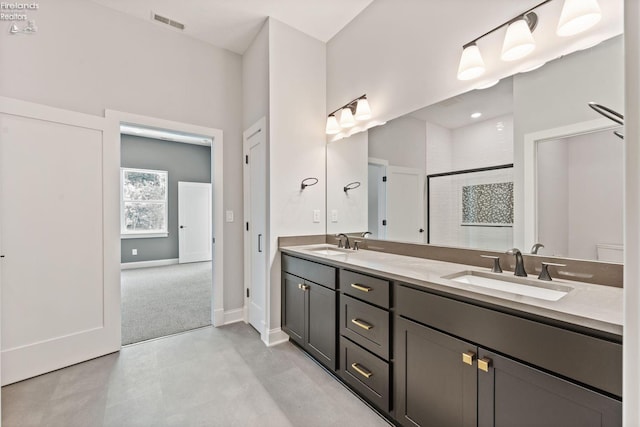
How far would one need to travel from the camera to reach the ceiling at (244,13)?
238 cm

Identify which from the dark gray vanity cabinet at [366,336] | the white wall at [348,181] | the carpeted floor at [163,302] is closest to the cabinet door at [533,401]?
the dark gray vanity cabinet at [366,336]

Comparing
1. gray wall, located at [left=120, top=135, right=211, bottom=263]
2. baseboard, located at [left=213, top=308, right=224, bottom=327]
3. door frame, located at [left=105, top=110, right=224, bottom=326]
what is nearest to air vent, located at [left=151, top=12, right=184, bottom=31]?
door frame, located at [left=105, top=110, right=224, bottom=326]

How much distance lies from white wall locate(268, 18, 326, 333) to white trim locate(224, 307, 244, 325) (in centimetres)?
73

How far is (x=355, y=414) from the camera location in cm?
164

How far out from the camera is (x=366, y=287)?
1.66 m

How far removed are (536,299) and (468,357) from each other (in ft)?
1.19

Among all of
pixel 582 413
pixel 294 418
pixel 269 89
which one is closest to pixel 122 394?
pixel 294 418

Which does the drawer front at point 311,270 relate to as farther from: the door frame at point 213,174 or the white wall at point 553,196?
the white wall at point 553,196

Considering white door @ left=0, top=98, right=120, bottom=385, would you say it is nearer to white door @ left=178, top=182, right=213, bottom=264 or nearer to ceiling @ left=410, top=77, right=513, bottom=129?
ceiling @ left=410, top=77, right=513, bottom=129

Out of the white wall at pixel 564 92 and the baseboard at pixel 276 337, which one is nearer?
the white wall at pixel 564 92

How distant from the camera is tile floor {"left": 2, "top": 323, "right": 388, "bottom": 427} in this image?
1.61 meters

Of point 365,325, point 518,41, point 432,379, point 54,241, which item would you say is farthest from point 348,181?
point 54,241

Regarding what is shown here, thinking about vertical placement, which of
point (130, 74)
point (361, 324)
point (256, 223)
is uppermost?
point (130, 74)

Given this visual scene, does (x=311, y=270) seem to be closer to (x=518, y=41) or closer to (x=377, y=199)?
(x=377, y=199)
